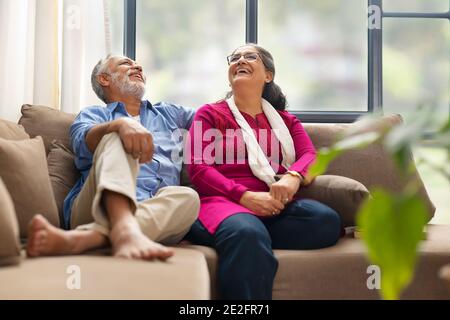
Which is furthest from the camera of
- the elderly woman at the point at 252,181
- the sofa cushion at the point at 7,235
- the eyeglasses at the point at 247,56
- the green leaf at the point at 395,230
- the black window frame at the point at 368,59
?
the black window frame at the point at 368,59

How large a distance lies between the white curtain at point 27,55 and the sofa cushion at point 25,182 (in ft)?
2.67

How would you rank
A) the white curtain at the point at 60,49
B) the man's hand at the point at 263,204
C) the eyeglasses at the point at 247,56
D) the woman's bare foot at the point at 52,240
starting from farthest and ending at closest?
the white curtain at the point at 60,49 → the eyeglasses at the point at 247,56 → the man's hand at the point at 263,204 → the woman's bare foot at the point at 52,240

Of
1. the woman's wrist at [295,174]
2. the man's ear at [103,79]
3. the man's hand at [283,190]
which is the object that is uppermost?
the man's ear at [103,79]

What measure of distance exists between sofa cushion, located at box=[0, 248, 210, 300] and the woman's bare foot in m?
0.03

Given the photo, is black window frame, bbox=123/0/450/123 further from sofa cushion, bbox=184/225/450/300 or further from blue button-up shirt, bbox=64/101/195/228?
sofa cushion, bbox=184/225/450/300

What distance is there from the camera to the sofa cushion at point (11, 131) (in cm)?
206

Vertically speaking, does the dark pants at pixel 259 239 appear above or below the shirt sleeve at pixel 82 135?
below

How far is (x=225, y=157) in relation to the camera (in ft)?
7.34

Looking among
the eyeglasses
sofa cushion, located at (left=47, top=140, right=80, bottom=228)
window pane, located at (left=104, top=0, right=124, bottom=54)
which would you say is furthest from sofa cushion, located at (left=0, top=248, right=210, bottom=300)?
window pane, located at (left=104, top=0, right=124, bottom=54)

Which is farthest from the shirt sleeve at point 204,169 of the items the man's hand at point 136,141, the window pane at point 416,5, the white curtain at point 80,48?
the window pane at point 416,5

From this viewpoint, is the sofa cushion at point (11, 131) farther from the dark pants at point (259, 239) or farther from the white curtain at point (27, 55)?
the dark pants at point (259, 239)

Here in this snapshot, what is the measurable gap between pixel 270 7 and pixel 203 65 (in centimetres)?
50

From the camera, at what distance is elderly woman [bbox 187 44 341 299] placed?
177 centimetres

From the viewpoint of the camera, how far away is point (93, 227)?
1.62m
